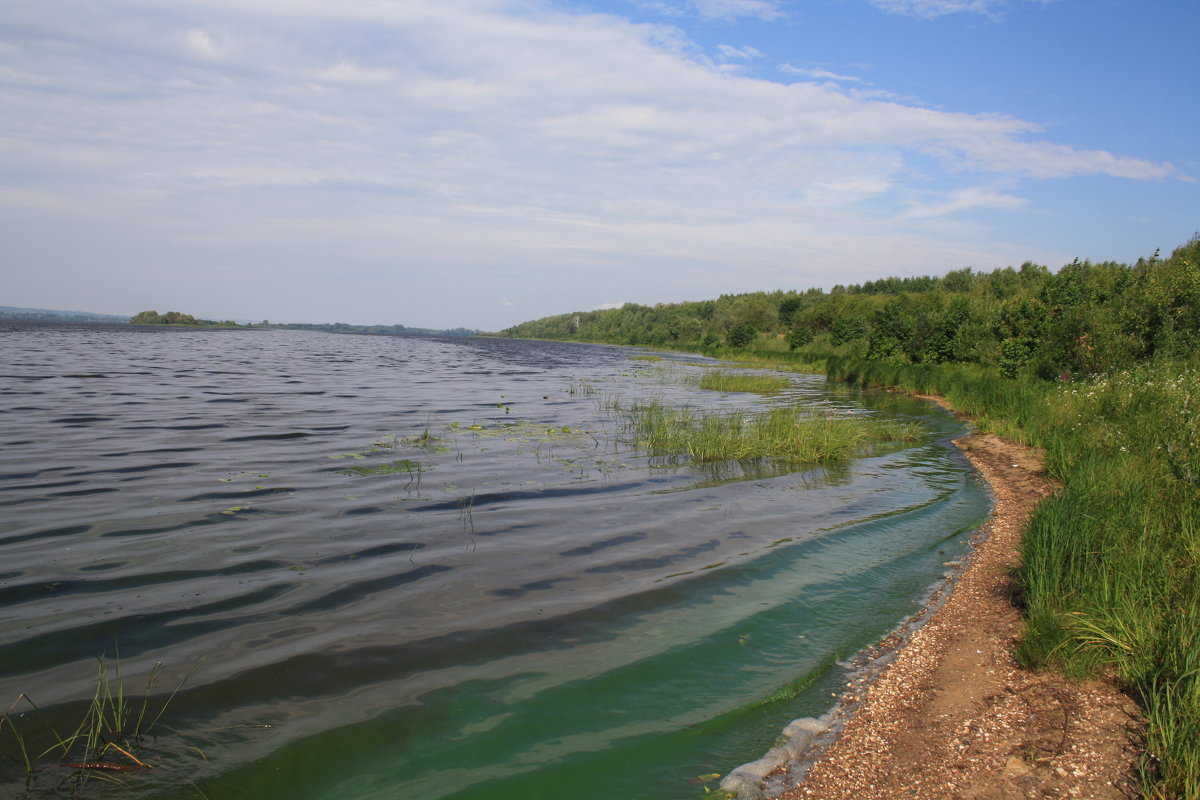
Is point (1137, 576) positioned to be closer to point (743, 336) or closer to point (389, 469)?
point (389, 469)

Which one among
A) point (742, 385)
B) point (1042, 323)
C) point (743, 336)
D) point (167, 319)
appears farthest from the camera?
point (167, 319)

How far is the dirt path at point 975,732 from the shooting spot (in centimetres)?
380

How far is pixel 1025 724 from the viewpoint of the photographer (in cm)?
436

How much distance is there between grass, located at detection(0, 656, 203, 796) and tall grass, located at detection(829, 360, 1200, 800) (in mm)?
5550

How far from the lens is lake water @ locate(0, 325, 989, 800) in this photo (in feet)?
14.6

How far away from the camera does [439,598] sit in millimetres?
6699

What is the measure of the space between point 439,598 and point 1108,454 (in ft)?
32.5

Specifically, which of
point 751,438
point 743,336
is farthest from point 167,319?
point 751,438

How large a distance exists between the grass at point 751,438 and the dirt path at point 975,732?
26.9 feet

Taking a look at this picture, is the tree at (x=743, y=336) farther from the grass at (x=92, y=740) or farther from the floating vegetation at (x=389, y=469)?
the grass at (x=92, y=740)

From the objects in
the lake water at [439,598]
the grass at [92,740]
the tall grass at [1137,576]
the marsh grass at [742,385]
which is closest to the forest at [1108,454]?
the tall grass at [1137,576]

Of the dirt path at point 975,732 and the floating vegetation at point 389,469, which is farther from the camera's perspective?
the floating vegetation at point 389,469

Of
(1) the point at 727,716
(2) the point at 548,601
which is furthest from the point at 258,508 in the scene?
(1) the point at 727,716

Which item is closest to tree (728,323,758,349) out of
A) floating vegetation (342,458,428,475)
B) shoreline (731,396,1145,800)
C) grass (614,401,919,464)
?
grass (614,401,919,464)
